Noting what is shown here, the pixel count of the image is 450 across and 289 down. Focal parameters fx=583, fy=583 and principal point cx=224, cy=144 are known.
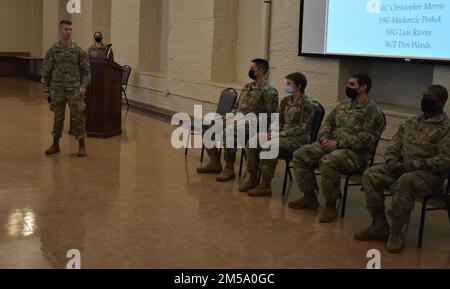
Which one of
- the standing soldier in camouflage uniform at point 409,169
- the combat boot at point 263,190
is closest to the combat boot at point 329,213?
the standing soldier in camouflage uniform at point 409,169

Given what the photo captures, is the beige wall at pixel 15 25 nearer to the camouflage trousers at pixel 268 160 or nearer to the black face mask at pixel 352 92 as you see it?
the camouflage trousers at pixel 268 160

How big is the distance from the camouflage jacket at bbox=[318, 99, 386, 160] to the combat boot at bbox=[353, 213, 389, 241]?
24.1 inches

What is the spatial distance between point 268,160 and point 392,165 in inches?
52.3

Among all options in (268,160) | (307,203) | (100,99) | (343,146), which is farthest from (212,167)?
(100,99)

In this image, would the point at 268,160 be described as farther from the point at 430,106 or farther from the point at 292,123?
the point at 430,106

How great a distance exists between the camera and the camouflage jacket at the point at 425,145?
3936 millimetres

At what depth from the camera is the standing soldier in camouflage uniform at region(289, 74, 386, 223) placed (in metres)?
4.53

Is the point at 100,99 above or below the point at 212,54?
below

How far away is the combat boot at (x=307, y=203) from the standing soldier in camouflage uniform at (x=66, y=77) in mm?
2914

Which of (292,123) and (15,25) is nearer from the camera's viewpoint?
(292,123)

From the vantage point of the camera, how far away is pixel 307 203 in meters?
4.91

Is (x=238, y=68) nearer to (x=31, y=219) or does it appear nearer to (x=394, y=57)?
(x=394, y=57)

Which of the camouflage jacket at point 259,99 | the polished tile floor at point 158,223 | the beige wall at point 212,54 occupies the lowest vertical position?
the polished tile floor at point 158,223

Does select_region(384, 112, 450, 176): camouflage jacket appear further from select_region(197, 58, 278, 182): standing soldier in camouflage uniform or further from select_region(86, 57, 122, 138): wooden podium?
select_region(86, 57, 122, 138): wooden podium
